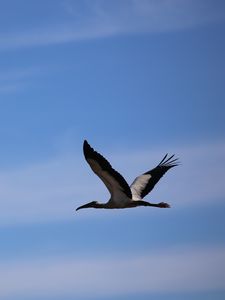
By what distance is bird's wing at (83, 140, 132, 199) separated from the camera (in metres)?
37.8

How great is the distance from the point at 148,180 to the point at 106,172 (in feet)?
24.0

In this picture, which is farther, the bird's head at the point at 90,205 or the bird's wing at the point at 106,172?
the bird's head at the point at 90,205

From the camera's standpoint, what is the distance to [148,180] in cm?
4566

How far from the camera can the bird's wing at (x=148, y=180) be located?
43.9 m

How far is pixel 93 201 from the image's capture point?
4372 centimetres

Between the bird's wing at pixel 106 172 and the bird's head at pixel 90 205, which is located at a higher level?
the bird's head at pixel 90 205

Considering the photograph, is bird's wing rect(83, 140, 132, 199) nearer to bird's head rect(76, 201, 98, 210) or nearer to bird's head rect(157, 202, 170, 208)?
bird's head rect(157, 202, 170, 208)

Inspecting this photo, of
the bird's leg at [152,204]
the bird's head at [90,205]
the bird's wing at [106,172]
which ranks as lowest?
the bird's leg at [152,204]

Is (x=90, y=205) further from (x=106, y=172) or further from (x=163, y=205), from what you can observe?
(x=106, y=172)

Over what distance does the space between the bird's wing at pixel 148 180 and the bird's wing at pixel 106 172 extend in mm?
1845

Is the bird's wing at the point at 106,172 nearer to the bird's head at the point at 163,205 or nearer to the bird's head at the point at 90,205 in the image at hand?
the bird's head at the point at 163,205

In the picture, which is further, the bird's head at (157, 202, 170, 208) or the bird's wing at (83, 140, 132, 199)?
the bird's head at (157, 202, 170, 208)

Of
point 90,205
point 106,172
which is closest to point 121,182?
point 106,172

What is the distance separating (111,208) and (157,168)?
5906 mm
